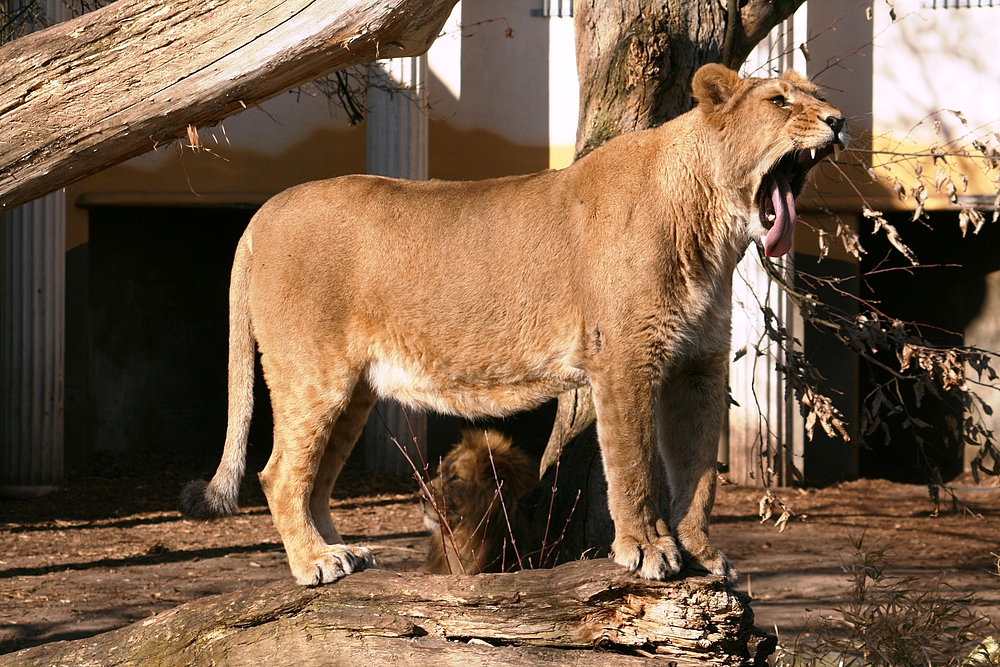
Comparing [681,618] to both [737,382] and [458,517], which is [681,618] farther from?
[737,382]

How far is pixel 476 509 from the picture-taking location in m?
6.28

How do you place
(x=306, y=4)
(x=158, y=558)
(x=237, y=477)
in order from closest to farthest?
(x=306, y=4) < (x=237, y=477) < (x=158, y=558)

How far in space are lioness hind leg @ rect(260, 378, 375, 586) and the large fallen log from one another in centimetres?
20

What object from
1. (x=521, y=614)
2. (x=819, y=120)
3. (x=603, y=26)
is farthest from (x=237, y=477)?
(x=603, y=26)

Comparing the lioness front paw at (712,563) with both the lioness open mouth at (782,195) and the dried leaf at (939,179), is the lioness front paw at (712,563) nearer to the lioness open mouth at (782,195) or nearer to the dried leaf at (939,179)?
the lioness open mouth at (782,195)

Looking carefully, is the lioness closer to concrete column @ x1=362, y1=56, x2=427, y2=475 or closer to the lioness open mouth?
the lioness open mouth

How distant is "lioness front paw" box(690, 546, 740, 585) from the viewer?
400cm

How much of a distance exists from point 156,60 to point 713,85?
6.70ft

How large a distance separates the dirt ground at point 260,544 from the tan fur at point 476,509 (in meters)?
1.79

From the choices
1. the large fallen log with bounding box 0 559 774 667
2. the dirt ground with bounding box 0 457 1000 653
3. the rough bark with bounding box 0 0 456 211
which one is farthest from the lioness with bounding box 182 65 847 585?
the dirt ground with bounding box 0 457 1000 653

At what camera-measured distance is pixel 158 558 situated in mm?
8812

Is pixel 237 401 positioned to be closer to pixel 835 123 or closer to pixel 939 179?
pixel 835 123

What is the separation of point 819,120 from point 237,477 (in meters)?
2.78

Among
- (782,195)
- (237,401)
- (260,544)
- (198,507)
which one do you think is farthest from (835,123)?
(260,544)
